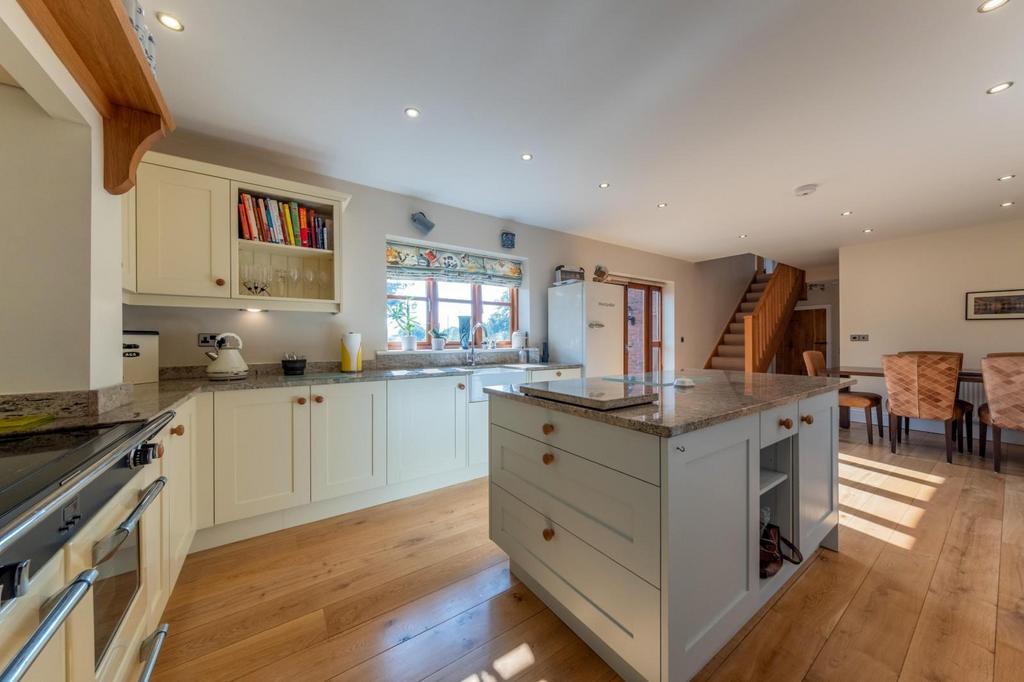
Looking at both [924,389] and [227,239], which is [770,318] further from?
[227,239]

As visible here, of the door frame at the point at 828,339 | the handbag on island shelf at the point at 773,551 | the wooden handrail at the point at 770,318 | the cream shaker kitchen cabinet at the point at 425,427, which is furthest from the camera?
the door frame at the point at 828,339

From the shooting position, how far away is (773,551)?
1.53m

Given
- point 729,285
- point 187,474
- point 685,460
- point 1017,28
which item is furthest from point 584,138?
point 729,285

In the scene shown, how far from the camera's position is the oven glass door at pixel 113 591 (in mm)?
841

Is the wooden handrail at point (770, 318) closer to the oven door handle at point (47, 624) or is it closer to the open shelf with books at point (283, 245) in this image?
the open shelf with books at point (283, 245)

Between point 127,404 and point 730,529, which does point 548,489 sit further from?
point 127,404

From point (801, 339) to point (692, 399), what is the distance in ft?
25.4

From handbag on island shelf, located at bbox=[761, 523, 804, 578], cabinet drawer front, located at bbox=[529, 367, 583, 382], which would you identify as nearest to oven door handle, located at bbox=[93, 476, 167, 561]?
handbag on island shelf, located at bbox=[761, 523, 804, 578]

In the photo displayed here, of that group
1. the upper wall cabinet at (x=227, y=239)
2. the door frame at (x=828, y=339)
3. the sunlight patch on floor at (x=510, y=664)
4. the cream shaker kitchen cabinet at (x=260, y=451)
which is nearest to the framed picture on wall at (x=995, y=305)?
the door frame at (x=828, y=339)

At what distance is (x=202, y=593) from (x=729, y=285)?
740cm

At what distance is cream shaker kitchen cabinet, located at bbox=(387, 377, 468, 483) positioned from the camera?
2566 millimetres

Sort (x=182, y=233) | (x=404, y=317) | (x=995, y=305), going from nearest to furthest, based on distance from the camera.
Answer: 1. (x=182, y=233)
2. (x=404, y=317)
3. (x=995, y=305)

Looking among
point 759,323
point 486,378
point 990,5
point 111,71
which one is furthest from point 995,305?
point 111,71

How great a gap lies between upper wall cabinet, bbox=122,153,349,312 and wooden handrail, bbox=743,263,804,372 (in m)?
5.67
